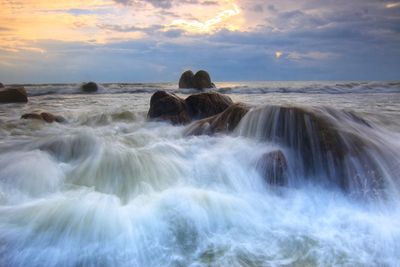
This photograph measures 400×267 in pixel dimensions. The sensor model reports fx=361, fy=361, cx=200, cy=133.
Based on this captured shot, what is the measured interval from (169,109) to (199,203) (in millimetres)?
5669

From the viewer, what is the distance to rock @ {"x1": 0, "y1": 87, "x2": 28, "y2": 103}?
18328 mm

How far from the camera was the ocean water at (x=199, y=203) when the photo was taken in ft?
11.4

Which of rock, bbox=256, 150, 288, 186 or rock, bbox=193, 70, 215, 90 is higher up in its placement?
rock, bbox=193, 70, 215, 90

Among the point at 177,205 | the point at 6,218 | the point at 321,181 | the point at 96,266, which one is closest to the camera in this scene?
the point at 96,266

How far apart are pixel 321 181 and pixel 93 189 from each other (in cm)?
316

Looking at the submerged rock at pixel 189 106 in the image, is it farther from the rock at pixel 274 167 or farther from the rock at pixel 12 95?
the rock at pixel 12 95

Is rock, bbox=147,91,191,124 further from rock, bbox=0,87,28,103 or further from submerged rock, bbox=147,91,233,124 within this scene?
rock, bbox=0,87,28,103

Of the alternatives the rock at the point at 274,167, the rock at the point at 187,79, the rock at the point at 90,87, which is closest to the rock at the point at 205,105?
the rock at the point at 274,167

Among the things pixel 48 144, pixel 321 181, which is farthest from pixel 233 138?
pixel 48 144

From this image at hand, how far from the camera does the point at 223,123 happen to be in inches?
292

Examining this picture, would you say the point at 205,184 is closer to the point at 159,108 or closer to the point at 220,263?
the point at 220,263

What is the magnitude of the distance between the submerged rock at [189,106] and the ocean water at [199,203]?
268cm

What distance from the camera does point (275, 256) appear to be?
344 cm

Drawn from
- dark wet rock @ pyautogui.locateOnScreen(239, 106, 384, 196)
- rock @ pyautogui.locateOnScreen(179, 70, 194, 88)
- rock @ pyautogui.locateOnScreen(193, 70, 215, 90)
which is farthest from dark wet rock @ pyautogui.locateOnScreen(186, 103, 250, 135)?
rock @ pyautogui.locateOnScreen(179, 70, 194, 88)
